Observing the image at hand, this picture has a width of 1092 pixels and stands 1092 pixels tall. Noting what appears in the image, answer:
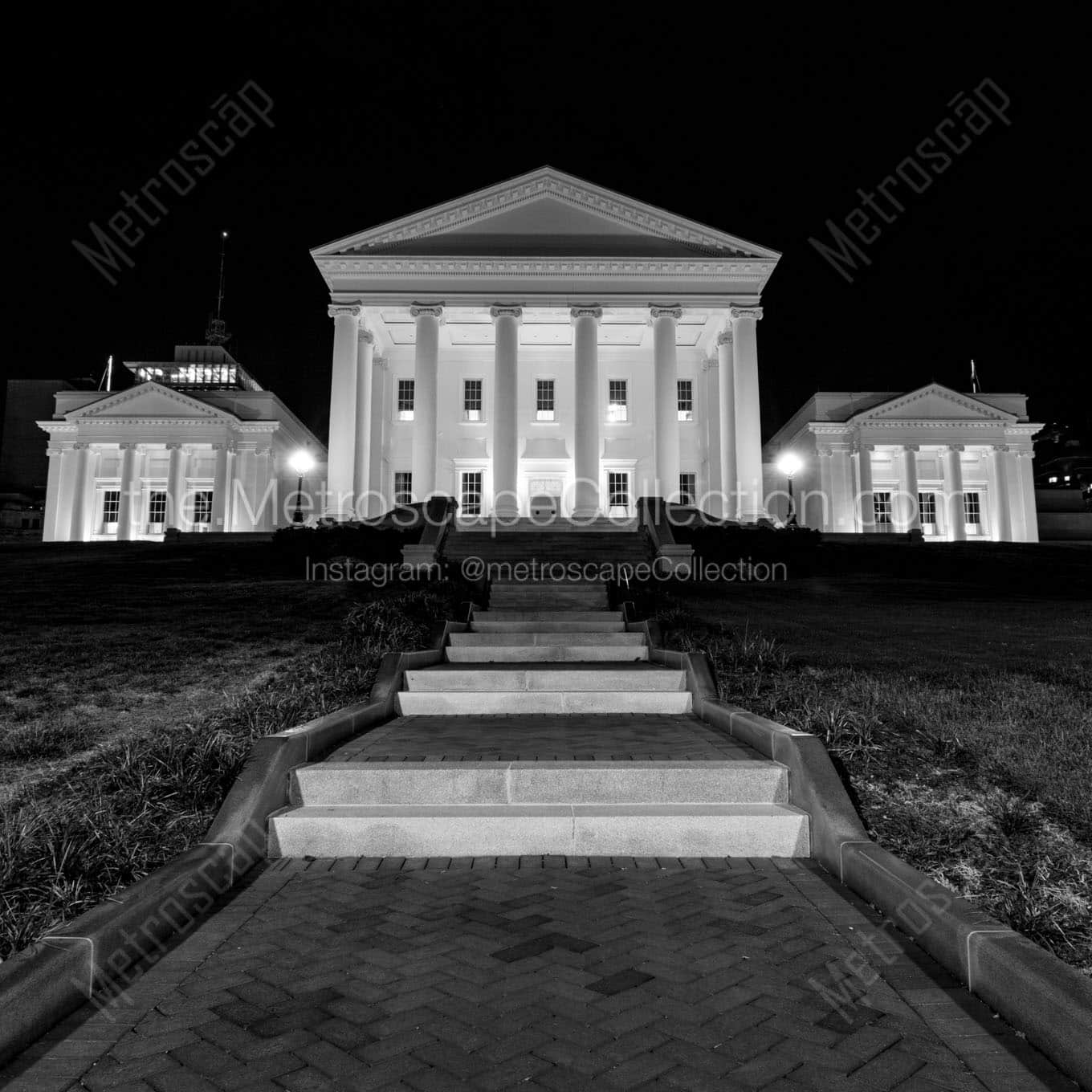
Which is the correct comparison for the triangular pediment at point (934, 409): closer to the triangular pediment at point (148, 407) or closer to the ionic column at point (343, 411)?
the ionic column at point (343, 411)

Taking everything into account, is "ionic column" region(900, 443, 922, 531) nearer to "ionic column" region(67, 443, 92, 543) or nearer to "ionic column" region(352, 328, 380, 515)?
"ionic column" region(352, 328, 380, 515)

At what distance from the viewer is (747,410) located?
3266cm

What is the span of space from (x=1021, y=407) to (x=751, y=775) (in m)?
46.0

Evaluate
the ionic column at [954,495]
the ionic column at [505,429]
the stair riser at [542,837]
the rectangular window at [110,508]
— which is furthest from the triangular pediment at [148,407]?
the stair riser at [542,837]

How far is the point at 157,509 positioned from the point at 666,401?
29380 millimetres

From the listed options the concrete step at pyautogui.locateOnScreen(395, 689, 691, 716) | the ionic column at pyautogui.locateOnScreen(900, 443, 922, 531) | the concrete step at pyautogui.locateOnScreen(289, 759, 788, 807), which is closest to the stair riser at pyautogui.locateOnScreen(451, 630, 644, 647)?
the concrete step at pyautogui.locateOnScreen(395, 689, 691, 716)

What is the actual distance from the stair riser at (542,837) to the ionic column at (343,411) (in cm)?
2736

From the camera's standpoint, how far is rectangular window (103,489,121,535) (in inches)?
1736

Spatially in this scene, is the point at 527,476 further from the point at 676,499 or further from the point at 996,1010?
the point at 996,1010

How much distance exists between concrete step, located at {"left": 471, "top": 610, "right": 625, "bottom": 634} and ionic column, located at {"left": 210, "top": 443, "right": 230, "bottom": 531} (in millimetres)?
33488

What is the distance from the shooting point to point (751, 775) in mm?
5699

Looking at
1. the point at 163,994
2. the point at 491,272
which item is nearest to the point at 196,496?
the point at 491,272

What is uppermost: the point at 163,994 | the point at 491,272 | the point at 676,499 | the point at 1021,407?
the point at 491,272

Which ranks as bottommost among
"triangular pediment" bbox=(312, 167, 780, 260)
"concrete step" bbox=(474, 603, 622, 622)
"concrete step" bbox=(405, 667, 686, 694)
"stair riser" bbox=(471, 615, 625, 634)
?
"concrete step" bbox=(405, 667, 686, 694)
